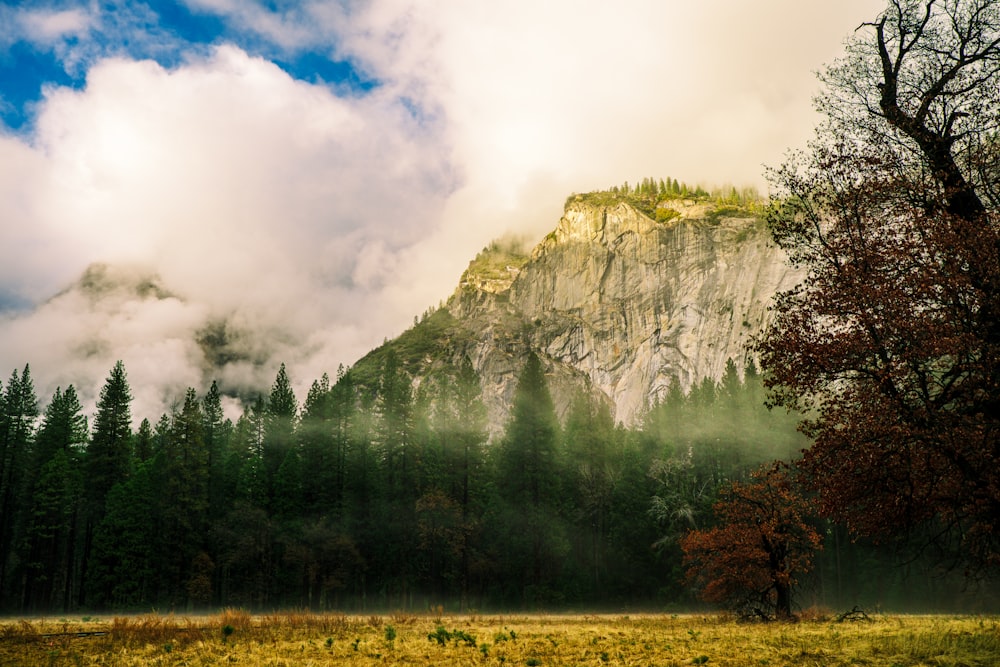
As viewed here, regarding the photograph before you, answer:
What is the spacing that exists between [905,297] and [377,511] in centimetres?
5243

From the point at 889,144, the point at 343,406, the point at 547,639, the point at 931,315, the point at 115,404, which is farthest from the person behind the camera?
the point at 343,406

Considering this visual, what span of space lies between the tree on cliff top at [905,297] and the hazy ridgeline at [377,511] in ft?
148

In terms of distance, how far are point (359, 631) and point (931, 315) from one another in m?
16.5

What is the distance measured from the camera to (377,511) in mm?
58719

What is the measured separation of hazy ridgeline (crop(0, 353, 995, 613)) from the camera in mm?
55125

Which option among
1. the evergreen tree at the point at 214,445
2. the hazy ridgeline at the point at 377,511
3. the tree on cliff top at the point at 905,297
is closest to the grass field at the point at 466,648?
the tree on cliff top at the point at 905,297

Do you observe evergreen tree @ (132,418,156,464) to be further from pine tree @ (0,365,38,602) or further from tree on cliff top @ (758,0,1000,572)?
tree on cliff top @ (758,0,1000,572)

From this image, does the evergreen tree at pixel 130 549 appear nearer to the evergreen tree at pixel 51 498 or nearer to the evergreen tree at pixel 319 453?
the evergreen tree at pixel 51 498

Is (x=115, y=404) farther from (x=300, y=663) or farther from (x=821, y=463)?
(x=821, y=463)

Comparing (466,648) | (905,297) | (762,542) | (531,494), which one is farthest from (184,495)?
(905,297)

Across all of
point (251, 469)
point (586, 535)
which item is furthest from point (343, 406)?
point (586, 535)

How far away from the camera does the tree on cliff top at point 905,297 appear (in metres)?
11.8

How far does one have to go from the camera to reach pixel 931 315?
487 inches

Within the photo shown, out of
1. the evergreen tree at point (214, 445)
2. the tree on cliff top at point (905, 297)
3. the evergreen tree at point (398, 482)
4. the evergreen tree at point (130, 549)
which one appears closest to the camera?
the tree on cliff top at point (905, 297)
